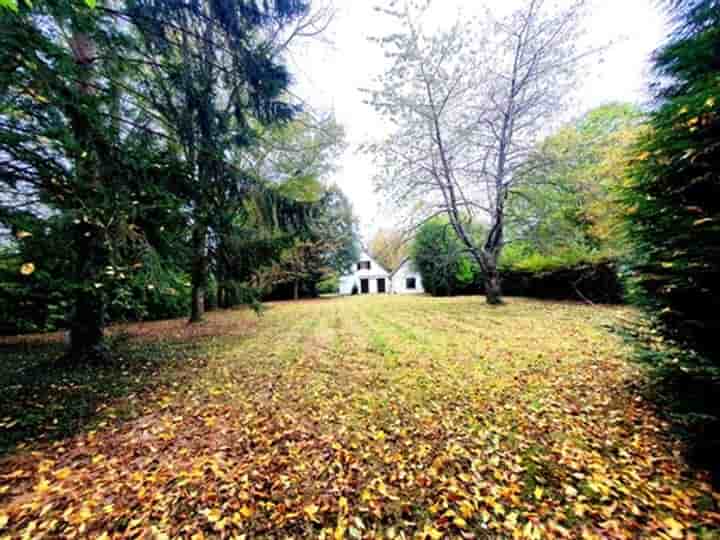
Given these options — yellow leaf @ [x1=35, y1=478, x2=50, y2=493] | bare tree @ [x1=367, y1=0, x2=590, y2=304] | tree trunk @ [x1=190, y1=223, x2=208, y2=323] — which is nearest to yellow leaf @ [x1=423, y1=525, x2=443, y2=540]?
yellow leaf @ [x1=35, y1=478, x2=50, y2=493]

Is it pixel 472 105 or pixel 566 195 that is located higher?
pixel 472 105

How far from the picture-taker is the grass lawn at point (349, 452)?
1.64 m

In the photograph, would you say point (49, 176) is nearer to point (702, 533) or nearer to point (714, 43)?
point (702, 533)

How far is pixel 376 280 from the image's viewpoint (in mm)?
30453

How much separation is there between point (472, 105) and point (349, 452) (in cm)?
1118

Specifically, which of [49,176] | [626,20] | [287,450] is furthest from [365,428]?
[626,20]

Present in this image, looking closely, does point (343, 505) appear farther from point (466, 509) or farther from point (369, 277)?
point (369, 277)

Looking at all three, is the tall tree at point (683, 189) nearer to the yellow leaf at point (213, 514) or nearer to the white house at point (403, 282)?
the yellow leaf at point (213, 514)

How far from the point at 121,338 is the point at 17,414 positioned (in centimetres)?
329

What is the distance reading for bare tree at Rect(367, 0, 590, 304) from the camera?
8.47 metres

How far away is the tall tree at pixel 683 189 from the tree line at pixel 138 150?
481 cm

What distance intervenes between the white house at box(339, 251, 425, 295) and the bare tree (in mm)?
17804

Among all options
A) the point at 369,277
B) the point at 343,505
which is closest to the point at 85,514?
the point at 343,505

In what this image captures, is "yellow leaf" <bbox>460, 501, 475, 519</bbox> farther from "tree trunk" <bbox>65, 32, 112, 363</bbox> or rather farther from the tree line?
"tree trunk" <bbox>65, 32, 112, 363</bbox>
